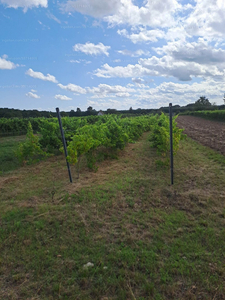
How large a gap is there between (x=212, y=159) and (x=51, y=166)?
6.32 meters

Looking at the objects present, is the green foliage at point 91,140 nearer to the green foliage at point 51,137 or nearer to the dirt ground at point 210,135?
the green foliage at point 51,137

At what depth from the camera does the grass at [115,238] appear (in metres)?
2.31

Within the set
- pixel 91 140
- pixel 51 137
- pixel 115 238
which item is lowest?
pixel 115 238

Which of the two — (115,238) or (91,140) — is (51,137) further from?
(115,238)

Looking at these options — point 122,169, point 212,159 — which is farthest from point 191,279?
point 212,159

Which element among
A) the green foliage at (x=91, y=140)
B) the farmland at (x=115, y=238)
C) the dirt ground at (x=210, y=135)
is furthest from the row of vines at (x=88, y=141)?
→ the dirt ground at (x=210, y=135)

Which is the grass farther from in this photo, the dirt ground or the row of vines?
the dirt ground

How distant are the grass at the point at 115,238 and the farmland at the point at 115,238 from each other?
1 cm

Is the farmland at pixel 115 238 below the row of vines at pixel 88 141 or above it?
below

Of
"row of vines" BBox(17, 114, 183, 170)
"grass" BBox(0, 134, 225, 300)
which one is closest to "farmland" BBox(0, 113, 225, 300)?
"grass" BBox(0, 134, 225, 300)

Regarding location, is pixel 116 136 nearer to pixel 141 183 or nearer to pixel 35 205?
pixel 141 183

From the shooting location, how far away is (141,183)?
5.36 metres

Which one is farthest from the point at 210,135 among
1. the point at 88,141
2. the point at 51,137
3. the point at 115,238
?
the point at 115,238

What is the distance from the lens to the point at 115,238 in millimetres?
3178
